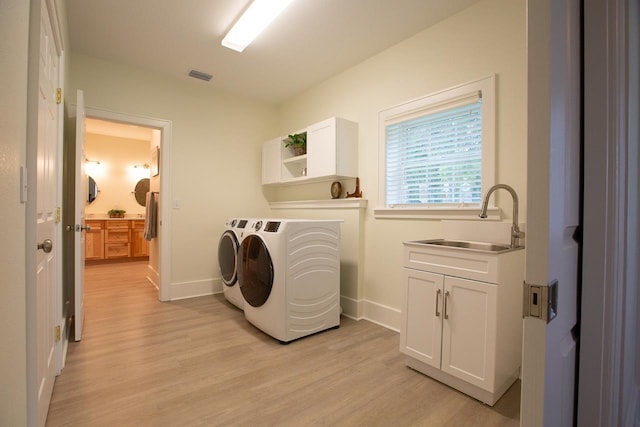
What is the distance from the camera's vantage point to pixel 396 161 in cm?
280

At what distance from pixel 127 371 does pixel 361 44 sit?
10.6 feet

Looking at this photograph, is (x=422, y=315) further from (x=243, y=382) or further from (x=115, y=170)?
(x=115, y=170)

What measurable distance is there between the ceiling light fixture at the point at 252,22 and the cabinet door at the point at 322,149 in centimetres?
102

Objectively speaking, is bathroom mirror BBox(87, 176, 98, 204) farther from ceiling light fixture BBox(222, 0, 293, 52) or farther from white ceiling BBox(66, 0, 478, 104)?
ceiling light fixture BBox(222, 0, 293, 52)

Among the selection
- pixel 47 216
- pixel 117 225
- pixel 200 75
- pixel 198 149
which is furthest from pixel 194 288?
pixel 117 225

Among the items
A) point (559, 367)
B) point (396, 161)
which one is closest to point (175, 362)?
point (559, 367)

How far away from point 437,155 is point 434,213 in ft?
1.61

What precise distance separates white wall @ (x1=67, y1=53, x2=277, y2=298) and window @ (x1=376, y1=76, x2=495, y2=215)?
211cm

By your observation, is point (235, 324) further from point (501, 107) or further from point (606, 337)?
point (501, 107)

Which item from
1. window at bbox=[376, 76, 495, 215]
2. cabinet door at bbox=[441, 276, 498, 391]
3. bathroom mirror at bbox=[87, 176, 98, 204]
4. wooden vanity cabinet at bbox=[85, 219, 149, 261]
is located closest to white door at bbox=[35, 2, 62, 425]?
cabinet door at bbox=[441, 276, 498, 391]

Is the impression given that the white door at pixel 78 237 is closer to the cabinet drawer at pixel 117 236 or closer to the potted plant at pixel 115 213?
the cabinet drawer at pixel 117 236

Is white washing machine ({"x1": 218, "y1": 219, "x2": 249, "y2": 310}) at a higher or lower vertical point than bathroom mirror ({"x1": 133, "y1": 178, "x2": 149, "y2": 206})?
lower

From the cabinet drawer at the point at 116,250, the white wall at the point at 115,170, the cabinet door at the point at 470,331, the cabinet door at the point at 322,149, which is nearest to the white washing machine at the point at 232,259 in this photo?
the cabinet door at the point at 322,149

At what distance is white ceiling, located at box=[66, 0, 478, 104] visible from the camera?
2.29 m
